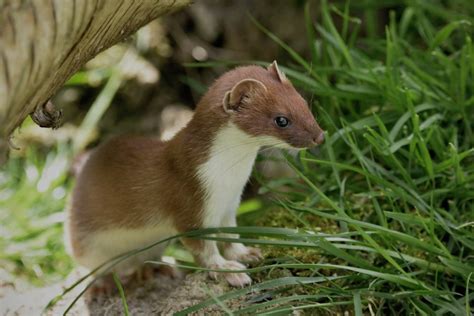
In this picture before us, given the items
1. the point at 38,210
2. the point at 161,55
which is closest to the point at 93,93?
the point at 161,55

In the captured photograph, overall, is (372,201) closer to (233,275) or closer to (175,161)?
(233,275)

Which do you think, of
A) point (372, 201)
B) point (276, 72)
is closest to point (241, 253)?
point (372, 201)

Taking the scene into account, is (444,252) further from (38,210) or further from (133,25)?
(38,210)

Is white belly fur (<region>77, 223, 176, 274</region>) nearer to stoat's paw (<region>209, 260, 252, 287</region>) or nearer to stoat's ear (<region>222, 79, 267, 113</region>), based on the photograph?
stoat's paw (<region>209, 260, 252, 287</region>)

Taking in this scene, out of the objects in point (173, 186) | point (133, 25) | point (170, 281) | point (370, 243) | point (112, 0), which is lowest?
point (170, 281)

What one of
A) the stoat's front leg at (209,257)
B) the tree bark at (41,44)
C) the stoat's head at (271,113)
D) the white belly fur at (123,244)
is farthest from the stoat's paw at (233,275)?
the tree bark at (41,44)
